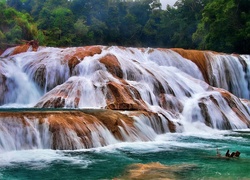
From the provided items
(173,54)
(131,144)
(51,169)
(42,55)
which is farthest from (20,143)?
(173,54)

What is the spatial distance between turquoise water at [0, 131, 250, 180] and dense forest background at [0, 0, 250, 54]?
78.8 ft

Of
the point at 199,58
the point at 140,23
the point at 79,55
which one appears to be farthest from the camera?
the point at 140,23

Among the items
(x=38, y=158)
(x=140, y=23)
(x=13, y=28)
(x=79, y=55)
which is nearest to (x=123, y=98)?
(x=79, y=55)

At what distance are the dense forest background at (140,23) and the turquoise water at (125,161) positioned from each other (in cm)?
2402

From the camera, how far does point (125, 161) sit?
1070cm

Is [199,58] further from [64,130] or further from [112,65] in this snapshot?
[64,130]

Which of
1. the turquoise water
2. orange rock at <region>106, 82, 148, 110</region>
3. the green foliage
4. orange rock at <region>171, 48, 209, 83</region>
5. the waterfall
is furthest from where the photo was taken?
the green foliage

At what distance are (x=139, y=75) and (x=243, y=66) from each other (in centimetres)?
971

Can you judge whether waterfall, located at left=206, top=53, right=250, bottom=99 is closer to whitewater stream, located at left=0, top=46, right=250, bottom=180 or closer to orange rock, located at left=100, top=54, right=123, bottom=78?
whitewater stream, located at left=0, top=46, right=250, bottom=180

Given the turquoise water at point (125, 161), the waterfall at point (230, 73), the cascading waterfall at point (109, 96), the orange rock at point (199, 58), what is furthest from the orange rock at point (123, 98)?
the waterfall at point (230, 73)

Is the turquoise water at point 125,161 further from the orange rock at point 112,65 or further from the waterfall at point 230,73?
the waterfall at point 230,73

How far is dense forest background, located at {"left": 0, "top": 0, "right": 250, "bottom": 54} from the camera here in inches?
1436

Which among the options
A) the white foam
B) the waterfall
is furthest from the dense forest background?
the white foam

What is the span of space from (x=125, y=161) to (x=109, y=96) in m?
7.70
